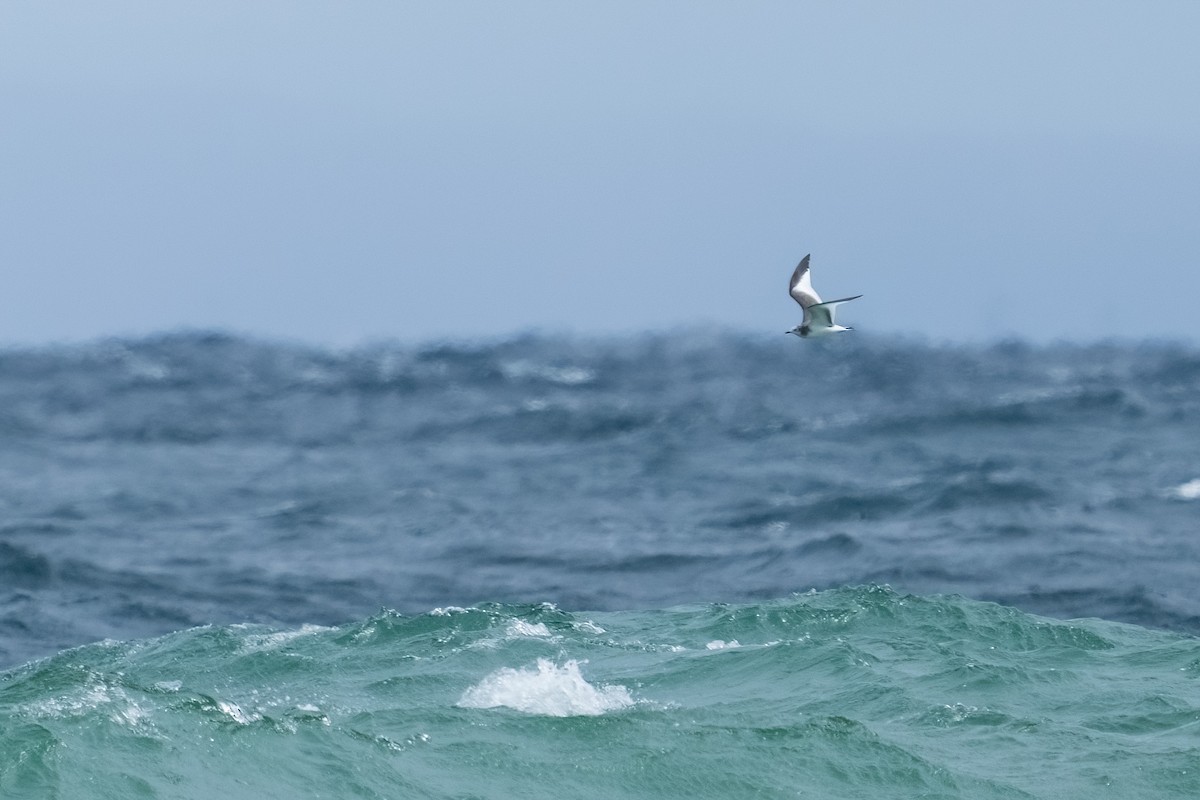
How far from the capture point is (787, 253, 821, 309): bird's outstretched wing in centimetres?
2788

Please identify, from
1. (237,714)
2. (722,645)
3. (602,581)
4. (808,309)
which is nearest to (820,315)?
(808,309)

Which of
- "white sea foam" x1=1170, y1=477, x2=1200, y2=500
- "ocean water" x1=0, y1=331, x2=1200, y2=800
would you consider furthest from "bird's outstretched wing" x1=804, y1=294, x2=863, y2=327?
"white sea foam" x1=1170, y1=477, x2=1200, y2=500

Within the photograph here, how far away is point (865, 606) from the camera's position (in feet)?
103

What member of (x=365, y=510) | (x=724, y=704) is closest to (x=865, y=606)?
(x=724, y=704)

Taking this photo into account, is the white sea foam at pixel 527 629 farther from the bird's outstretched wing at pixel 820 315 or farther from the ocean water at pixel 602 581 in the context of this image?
the bird's outstretched wing at pixel 820 315

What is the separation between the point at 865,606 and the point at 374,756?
11745 millimetres

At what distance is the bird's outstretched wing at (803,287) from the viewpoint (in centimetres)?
2788

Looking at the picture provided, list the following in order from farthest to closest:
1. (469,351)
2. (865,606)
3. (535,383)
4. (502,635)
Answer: (469,351)
(535,383)
(865,606)
(502,635)

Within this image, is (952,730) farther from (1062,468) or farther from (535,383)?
(535,383)

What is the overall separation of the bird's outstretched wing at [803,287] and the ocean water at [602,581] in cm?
584

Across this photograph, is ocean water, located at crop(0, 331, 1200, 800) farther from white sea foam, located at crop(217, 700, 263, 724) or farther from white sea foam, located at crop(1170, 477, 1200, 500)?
white sea foam, located at crop(1170, 477, 1200, 500)

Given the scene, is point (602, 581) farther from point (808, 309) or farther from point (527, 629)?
point (808, 309)

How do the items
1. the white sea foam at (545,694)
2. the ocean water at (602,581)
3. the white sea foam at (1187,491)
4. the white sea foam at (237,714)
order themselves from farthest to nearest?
the white sea foam at (1187,491) → the white sea foam at (545,694) → the white sea foam at (237,714) → the ocean water at (602,581)

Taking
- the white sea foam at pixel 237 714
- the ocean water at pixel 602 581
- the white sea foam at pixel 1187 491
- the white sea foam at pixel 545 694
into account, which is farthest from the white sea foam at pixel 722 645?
the white sea foam at pixel 1187 491
